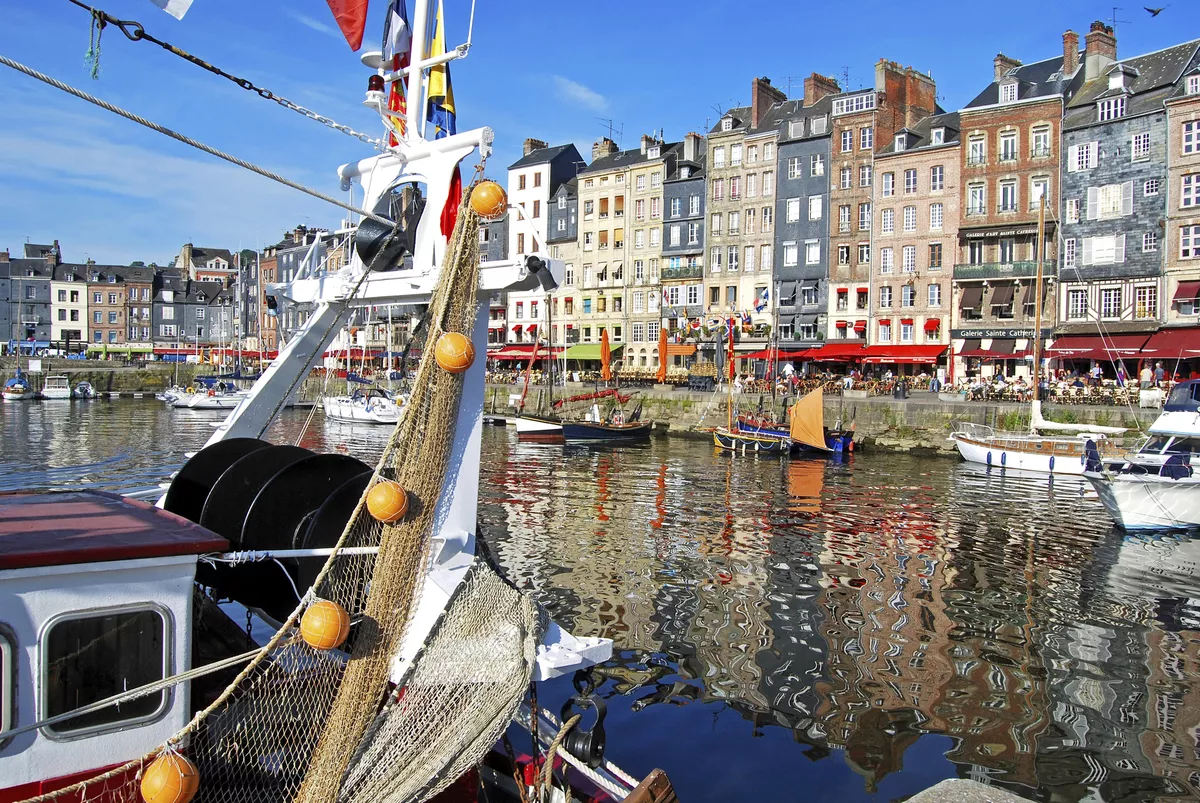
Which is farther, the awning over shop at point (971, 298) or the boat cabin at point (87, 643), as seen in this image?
the awning over shop at point (971, 298)

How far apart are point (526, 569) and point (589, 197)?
216ft

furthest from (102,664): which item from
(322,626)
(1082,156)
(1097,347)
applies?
(1082,156)

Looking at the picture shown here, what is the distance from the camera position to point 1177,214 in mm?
51562

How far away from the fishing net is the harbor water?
4.84 m

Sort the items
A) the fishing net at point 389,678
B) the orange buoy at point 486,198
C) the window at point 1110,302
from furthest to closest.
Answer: the window at point 1110,302 → the orange buoy at point 486,198 → the fishing net at point 389,678

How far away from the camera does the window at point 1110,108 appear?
178 ft

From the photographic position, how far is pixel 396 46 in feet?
27.5

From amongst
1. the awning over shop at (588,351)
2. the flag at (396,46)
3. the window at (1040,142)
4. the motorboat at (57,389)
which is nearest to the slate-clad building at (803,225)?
the window at (1040,142)

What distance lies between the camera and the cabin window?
18.4 ft

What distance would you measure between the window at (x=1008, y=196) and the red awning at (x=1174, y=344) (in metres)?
11.9

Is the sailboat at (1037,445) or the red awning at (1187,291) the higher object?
the red awning at (1187,291)

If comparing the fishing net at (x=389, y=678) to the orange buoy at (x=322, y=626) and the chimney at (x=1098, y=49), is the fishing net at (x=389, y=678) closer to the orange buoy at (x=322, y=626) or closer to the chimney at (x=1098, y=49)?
the orange buoy at (x=322, y=626)

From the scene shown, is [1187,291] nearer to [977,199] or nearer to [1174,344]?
[1174,344]

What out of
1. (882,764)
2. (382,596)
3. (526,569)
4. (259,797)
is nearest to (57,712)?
(259,797)
